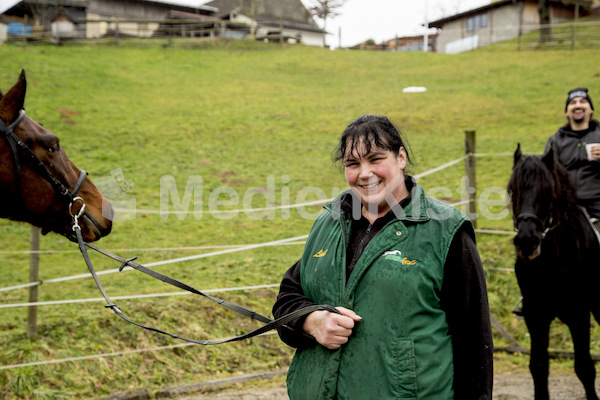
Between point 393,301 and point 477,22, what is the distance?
139 feet

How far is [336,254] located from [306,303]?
0.82ft

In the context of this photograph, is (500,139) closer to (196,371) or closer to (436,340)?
(196,371)

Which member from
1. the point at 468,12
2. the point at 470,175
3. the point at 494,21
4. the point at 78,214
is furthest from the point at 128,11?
the point at 78,214

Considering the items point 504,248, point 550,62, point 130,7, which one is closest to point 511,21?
point 550,62

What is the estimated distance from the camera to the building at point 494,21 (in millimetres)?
35431

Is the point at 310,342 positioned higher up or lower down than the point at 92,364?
higher up

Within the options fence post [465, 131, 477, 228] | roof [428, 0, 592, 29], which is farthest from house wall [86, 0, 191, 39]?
fence post [465, 131, 477, 228]

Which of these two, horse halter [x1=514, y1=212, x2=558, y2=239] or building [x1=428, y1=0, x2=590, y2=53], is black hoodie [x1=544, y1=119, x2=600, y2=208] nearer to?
horse halter [x1=514, y1=212, x2=558, y2=239]

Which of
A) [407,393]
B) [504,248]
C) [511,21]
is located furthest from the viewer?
[511,21]

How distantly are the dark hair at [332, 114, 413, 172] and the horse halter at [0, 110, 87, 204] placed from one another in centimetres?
155

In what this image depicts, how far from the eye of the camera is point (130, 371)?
Answer: 4.61 metres

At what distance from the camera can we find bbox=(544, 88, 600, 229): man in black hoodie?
15.6 ft

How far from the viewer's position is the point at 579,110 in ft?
15.6

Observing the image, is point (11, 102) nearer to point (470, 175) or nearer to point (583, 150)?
point (583, 150)
